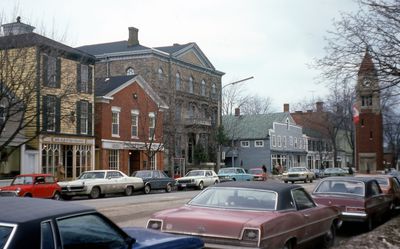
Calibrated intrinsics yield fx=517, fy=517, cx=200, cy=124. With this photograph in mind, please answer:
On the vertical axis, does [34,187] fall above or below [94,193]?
above

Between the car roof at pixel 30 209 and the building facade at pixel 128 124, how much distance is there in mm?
35671

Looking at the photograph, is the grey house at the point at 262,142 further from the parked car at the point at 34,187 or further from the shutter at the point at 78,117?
the parked car at the point at 34,187

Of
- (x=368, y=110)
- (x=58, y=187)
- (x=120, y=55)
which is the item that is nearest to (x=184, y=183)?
(x=58, y=187)

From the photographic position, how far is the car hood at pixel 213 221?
761 centimetres

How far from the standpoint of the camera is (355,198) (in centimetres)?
1297

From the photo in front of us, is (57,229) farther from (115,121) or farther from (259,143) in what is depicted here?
(259,143)

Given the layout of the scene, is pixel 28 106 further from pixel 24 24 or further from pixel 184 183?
pixel 184 183

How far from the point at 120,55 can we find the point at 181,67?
682cm

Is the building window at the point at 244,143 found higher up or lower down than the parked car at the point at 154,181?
higher up

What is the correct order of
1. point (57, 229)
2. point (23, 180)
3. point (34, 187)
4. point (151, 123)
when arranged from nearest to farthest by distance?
point (57, 229) → point (34, 187) → point (23, 180) → point (151, 123)

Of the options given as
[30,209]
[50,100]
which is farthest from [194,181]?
[30,209]

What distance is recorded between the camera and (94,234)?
5082 mm

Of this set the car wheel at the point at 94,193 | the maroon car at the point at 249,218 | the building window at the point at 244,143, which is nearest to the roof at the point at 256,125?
the building window at the point at 244,143

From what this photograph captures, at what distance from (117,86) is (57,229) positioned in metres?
38.4
